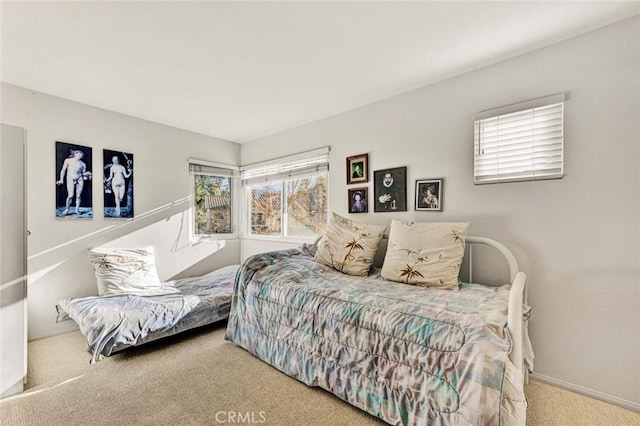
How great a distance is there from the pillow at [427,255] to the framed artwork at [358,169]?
867 mm

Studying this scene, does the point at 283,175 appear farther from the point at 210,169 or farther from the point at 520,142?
the point at 520,142

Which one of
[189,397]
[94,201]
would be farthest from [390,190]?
[94,201]

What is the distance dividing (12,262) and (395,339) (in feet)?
7.84

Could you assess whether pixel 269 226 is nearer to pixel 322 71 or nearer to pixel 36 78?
pixel 322 71

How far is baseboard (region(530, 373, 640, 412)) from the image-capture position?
1.66 meters

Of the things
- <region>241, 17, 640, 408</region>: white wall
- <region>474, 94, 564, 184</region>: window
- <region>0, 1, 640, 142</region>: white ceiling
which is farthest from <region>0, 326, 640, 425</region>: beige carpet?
<region>0, 1, 640, 142</region>: white ceiling

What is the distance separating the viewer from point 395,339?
147 centimetres

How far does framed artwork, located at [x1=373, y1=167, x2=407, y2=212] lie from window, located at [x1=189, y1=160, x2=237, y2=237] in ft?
7.78

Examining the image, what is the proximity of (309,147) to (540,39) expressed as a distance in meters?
2.27

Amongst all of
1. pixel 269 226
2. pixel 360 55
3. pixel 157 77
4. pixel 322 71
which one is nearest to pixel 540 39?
pixel 360 55

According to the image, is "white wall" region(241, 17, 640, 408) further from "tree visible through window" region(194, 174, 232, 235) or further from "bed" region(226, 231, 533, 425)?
"tree visible through window" region(194, 174, 232, 235)

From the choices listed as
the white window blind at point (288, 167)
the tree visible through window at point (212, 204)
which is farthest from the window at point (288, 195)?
the tree visible through window at point (212, 204)

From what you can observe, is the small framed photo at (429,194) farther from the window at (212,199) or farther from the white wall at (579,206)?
the window at (212,199)

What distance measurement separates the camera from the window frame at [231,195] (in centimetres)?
381
